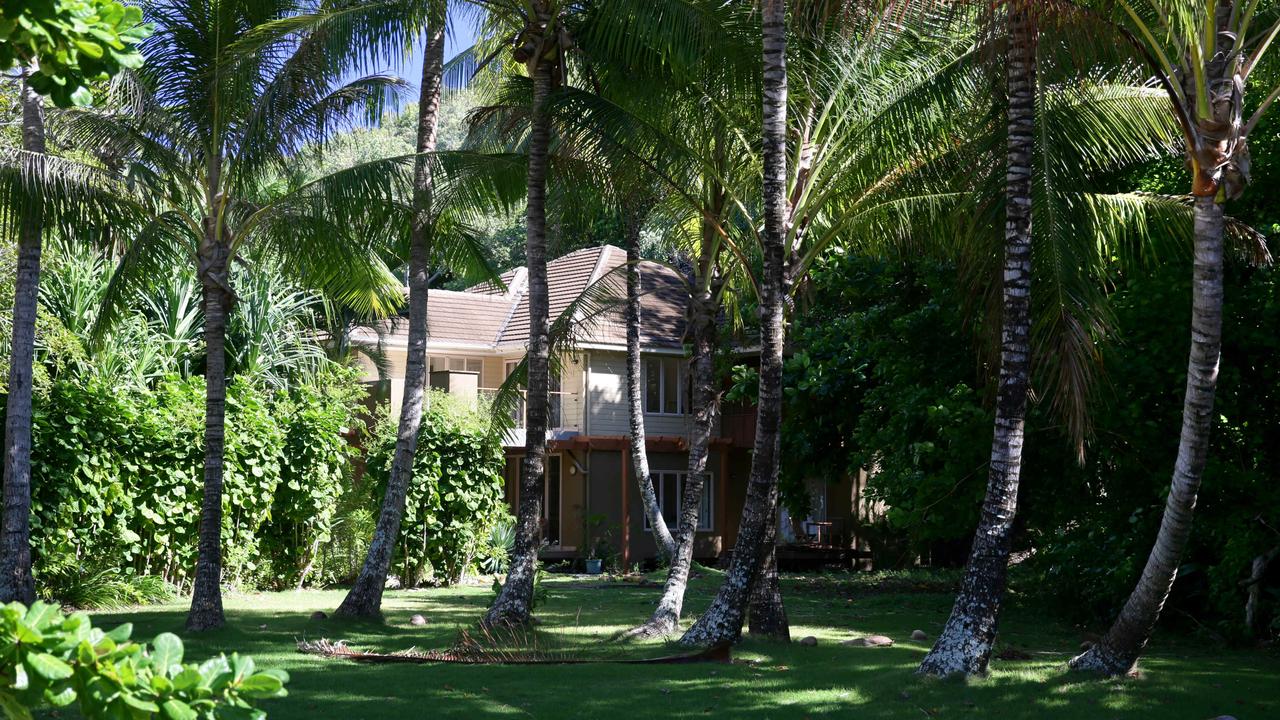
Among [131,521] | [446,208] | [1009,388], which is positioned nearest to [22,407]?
[131,521]

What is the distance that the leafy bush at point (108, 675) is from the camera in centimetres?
191

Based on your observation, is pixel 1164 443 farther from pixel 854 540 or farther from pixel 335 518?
pixel 854 540

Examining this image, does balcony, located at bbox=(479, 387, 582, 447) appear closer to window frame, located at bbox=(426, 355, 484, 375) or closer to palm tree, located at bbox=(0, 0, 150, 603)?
window frame, located at bbox=(426, 355, 484, 375)

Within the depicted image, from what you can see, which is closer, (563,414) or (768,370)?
(768,370)

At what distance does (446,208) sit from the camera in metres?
14.3

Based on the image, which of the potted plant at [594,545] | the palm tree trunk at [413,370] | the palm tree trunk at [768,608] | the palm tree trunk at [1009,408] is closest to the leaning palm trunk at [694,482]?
the palm tree trunk at [768,608]

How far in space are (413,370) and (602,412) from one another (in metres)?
14.2

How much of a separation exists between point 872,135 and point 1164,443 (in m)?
4.86

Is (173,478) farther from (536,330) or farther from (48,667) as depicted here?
(48,667)

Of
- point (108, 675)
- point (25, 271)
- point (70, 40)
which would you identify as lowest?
point (108, 675)

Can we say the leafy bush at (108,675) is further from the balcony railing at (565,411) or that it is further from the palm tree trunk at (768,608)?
the balcony railing at (565,411)

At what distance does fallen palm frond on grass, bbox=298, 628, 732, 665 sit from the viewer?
439 inches

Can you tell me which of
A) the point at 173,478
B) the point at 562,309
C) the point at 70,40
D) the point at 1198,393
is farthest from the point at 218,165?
the point at 562,309

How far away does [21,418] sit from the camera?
498 inches
